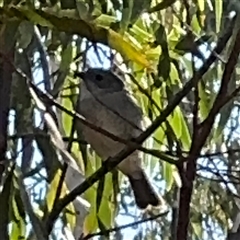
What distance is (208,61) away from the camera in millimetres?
887

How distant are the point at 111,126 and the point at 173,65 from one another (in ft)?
1.57

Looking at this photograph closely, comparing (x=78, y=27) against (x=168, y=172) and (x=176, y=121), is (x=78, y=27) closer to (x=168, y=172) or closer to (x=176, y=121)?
(x=176, y=121)

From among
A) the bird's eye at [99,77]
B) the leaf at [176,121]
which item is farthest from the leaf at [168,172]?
the bird's eye at [99,77]

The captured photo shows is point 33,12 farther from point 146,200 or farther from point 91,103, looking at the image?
point 91,103

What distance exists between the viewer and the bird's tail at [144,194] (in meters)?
1.47

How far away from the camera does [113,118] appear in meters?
1.66

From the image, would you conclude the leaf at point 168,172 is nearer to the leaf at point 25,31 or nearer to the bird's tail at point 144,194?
the bird's tail at point 144,194

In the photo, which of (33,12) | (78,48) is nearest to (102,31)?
(33,12)

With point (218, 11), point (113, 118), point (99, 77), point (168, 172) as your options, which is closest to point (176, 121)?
point (168, 172)

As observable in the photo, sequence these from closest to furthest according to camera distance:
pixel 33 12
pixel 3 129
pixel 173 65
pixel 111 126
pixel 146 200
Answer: pixel 33 12, pixel 3 129, pixel 173 65, pixel 146 200, pixel 111 126

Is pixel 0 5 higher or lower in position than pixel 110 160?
higher

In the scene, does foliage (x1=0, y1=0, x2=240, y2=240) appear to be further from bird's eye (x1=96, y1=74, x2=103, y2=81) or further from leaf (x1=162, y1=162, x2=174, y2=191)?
bird's eye (x1=96, y1=74, x2=103, y2=81)

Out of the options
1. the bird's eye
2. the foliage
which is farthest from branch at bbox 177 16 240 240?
the bird's eye

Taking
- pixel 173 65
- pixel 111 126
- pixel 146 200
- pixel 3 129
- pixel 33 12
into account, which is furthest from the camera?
pixel 111 126
